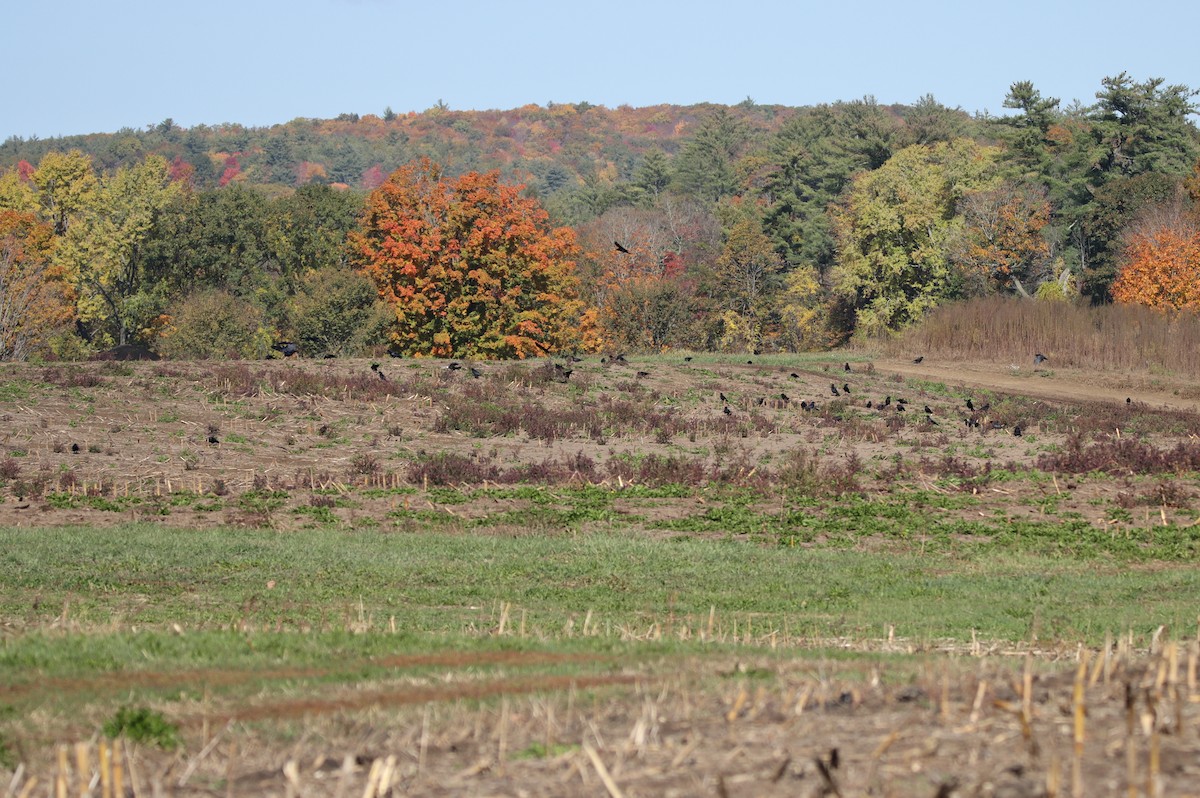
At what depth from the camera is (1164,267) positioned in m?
65.4

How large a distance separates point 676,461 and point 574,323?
1763 inches

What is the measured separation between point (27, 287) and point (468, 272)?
19.6 m

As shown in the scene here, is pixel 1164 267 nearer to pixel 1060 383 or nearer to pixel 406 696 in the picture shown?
pixel 1060 383

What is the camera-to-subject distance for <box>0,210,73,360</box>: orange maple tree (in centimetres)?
6050

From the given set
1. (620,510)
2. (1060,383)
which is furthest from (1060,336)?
(620,510)

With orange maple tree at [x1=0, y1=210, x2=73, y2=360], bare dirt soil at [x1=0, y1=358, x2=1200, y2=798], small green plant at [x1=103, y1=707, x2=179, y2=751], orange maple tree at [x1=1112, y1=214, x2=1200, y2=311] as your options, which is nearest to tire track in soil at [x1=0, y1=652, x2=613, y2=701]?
bare dirt soil at [x1=0, y1=358, x2=1200, y2=798]

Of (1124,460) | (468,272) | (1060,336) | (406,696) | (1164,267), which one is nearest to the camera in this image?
(406,696)

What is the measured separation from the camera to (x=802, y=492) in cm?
2852

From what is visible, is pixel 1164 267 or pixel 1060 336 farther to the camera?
pixel 1164 267

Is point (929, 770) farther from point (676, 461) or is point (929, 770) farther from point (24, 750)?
point (676, 461)

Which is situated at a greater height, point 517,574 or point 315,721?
point 315,721

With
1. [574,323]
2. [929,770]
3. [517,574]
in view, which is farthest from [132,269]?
[929,770]

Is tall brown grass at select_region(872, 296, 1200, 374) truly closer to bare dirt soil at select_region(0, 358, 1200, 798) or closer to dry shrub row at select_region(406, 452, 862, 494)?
bare dirt soil at select_region(0, 358, 1200, 798)

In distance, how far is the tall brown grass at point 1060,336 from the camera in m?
54.9
